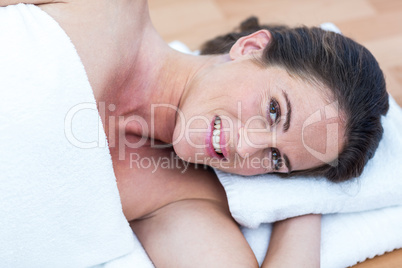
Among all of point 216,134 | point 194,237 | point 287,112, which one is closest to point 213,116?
point 216,134

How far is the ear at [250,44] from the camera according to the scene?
3.76ft

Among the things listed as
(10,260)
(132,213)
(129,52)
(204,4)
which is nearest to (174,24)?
(204,4)

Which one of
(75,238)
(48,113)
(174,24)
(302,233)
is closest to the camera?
(48,113)

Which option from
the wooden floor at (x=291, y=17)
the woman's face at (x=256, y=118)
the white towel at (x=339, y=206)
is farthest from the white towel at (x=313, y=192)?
the wooden floor at (x=291, y=17)

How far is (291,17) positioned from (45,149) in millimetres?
1231

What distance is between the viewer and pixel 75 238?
1.00 m

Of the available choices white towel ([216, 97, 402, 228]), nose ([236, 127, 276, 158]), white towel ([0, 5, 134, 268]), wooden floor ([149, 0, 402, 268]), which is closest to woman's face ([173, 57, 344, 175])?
nose ([236, 127, 276, 158])

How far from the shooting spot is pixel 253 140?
104cm

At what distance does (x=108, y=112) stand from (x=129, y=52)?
154 mm

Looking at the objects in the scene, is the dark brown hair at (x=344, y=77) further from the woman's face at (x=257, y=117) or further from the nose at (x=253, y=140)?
the nose at (x=253, y=140)

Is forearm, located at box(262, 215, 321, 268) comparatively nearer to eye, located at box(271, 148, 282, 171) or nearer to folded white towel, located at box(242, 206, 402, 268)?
folded white towel, located at box(242, 206, 402, 268)

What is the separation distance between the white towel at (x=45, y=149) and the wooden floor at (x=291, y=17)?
0.82 metres

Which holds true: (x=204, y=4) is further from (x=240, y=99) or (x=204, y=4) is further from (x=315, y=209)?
(x=315, y=209)

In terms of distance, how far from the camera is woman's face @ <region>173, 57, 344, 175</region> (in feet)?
3.41
